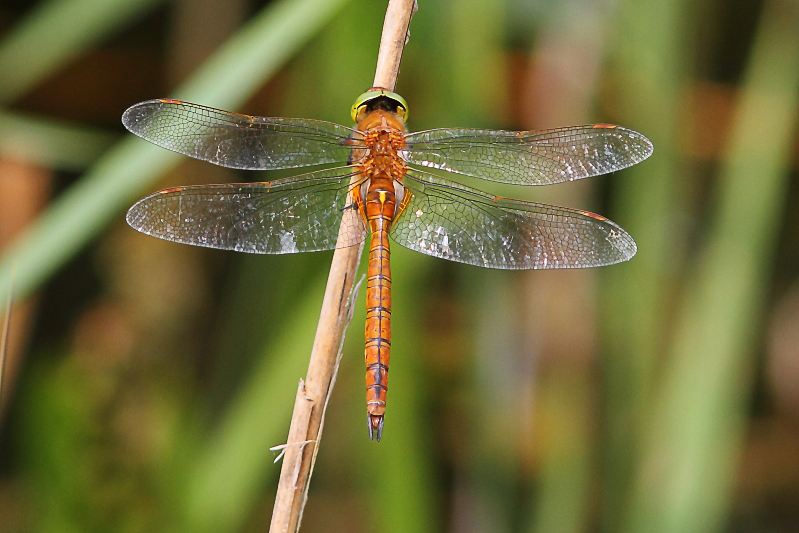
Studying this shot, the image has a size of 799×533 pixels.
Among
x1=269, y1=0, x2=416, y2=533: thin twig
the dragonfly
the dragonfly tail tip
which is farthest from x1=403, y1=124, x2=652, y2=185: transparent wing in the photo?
the dragonfly tail tip

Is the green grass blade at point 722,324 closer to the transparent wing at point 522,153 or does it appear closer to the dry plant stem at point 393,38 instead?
the transparent wing at point 522,153

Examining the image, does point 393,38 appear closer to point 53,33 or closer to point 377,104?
point 377,104

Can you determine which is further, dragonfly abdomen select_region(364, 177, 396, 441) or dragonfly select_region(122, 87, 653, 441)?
dragonfly select_region(122, 87, 653, 441)

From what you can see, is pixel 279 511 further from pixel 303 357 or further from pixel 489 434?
pixel 489 434

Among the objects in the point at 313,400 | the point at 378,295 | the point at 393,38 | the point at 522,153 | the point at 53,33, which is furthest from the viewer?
the point at 53,33

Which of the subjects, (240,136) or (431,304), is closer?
(240,136)

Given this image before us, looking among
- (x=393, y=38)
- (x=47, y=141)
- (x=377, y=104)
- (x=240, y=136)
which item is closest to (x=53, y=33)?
(x=47, y=141)

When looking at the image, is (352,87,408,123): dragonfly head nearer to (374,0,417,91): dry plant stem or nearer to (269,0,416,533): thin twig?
(374,0,417,91): dry plant stem
